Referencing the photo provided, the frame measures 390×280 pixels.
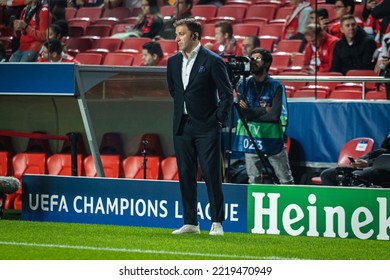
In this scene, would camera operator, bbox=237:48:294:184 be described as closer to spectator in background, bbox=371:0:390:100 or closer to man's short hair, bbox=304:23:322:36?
man's short hair, bbox=304:23:322:36

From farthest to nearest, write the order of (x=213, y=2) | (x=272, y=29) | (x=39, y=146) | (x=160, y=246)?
1. (x=213, y=2)
2. (x=272, y=29)
3. (x=39, y=146)
4. (x=160, y=246)

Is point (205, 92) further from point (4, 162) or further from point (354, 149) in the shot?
point (4, 162)

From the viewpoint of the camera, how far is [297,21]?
1343 cm

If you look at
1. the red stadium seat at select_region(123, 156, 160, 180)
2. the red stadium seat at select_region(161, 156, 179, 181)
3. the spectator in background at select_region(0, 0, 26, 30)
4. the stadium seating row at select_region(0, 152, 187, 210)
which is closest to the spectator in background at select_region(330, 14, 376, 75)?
the red stadium seat at select_region(161, 156, 179, 181)

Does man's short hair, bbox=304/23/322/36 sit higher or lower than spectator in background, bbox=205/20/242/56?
higher

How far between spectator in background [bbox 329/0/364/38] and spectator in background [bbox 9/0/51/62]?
348 cm

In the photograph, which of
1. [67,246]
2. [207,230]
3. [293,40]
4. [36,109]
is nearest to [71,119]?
[36,109]

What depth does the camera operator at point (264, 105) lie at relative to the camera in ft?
36.6

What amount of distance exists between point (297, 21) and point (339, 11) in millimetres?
683

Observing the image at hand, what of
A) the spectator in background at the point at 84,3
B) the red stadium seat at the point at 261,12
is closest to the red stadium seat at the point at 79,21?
the spectator in background at the point at 84,3

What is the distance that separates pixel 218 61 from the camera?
30.3 ft

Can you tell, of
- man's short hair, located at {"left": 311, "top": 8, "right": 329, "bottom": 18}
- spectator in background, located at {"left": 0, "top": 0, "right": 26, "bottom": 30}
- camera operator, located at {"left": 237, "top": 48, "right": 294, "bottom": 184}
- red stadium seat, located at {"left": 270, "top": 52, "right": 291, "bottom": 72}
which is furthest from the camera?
red stadium seat, located at {"left": 270, "top": 52, "right": 291, "bottom": 72}

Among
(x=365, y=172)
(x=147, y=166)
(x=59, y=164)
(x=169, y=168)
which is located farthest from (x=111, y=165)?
(x=365, y=172)

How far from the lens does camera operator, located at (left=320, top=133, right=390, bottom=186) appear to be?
35.1ft
